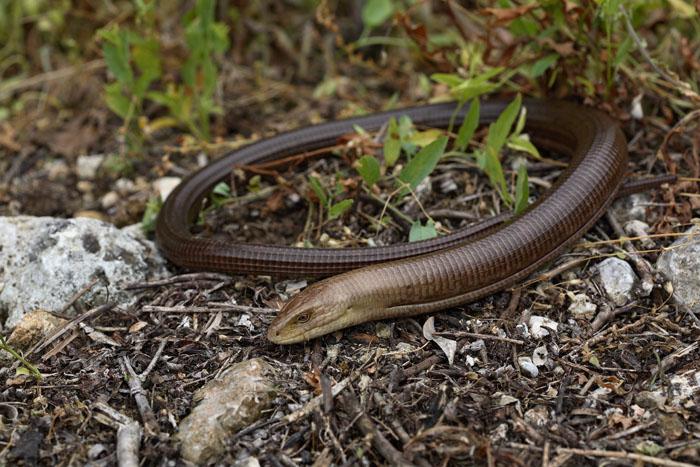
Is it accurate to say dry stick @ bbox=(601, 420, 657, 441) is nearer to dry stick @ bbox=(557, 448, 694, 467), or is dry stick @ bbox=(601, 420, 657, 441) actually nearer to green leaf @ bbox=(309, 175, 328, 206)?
dry stick @ bbox=(557, 448, 694, 467)

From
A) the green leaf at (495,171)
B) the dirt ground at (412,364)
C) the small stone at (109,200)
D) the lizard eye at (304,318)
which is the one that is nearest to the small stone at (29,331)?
the dirt ground at (412,364)

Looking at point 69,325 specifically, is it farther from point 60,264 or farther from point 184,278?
point 184,278

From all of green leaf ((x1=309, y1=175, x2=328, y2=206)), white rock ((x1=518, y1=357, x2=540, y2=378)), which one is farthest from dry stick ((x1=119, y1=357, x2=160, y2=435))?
white rock ((x1=518, y1=357, x2=540, y2=378))

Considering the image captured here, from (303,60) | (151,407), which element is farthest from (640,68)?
(151,407)

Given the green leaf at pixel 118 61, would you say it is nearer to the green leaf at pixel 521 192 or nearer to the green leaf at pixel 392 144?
the green leaf at pixel 392 144

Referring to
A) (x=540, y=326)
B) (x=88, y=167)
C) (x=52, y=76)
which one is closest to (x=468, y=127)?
(x=540, y=326)

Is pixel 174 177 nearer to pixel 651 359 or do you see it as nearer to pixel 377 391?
pixel 377 391
